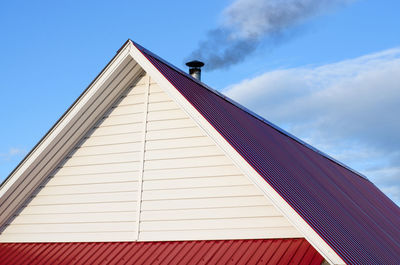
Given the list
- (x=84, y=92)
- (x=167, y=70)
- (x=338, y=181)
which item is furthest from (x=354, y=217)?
(x=84, y=92)

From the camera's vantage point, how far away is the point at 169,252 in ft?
40.1

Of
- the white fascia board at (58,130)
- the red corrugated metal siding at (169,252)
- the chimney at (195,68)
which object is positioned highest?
the chimney at (195,68)

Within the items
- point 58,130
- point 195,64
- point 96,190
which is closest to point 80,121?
point 58,130

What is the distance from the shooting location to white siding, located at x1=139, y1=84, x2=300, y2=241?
12078 millimetres

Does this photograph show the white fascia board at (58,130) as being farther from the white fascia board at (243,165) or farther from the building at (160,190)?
the white fascia board at (243,165)

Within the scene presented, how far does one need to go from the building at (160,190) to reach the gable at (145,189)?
25 mm

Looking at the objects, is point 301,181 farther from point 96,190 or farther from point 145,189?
point 96,190

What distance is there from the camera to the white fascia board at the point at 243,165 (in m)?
10.0

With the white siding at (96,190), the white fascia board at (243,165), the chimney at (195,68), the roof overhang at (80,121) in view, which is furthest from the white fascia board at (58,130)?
the chimney at (195,68)

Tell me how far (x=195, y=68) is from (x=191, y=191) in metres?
6.58

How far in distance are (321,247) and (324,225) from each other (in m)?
1.16

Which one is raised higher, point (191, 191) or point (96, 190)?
point (96, 190)

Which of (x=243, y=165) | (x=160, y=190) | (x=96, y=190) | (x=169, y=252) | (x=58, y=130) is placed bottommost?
(x=169, y=252)

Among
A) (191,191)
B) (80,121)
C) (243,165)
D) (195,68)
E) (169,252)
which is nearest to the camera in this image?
(243,165)
